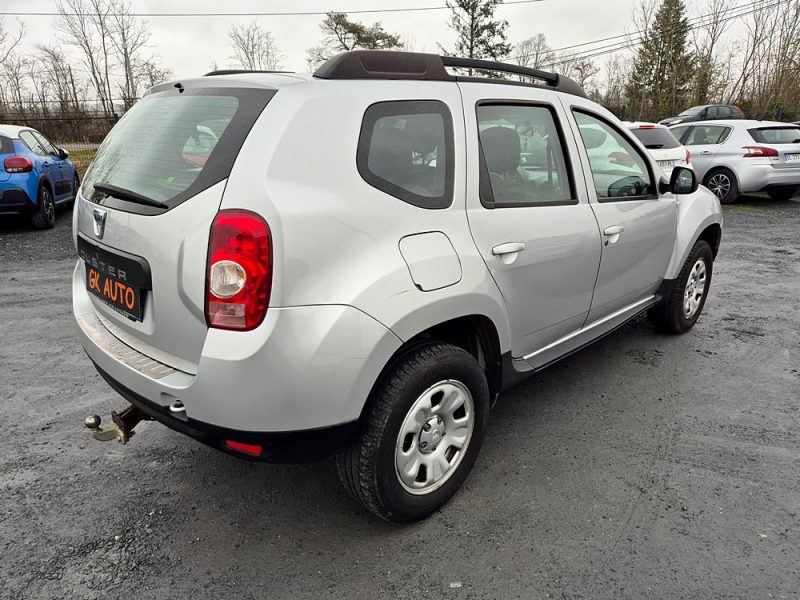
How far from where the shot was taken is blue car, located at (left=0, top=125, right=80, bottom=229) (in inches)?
317

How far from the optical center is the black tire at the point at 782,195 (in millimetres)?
12000

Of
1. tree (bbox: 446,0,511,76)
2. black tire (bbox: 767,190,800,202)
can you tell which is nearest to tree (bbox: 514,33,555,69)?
tree (bbox: 446,0,511,76)

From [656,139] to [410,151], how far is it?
8.78m

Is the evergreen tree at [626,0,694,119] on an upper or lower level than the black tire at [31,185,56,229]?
upper

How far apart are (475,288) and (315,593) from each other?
129 cm

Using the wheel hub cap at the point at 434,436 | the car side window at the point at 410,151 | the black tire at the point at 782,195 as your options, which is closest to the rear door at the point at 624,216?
the car side window at the point at 410,151

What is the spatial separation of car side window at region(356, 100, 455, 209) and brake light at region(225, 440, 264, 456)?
101cm

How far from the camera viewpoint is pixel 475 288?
2.31m

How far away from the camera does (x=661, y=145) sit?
952cm

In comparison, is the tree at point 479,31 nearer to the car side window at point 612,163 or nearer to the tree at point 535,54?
the tree at point 535,54

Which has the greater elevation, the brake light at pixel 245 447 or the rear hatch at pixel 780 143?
the rear hatch at pixel 780 143

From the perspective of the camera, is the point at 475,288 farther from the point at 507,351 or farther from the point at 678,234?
the point at 678,234

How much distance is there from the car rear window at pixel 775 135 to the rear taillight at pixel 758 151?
17 cm

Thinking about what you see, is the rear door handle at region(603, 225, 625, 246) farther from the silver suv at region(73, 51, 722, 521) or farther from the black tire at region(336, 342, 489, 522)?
the black tire at region(336, 342, 489, 522)
